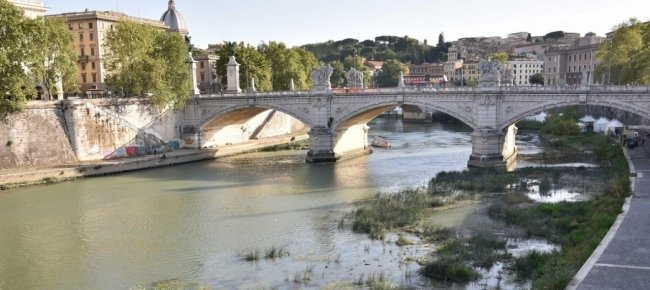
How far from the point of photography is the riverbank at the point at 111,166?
26516 millimetres

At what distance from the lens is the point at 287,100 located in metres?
35.8

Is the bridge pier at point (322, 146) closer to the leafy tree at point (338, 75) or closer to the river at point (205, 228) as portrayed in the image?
the river at point (205, 228)

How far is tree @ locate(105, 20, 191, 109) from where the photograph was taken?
3484cm

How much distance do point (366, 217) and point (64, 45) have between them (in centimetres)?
2280

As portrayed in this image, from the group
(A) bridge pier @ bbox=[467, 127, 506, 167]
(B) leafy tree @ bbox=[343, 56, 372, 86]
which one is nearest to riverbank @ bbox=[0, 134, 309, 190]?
(A) bridge pier @ bbox=[467, 127, 506, 167]

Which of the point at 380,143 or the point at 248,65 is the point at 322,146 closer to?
the point at 380,143

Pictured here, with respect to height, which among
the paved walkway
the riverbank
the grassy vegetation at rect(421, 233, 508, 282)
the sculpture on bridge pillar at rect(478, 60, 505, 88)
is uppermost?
the sculpture on bridge pillar at rect(478, 60, 505, 88)

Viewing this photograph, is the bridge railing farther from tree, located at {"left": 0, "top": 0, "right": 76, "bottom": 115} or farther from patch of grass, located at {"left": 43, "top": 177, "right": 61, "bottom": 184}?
patch of grass, located at {"left": 43, "top": 177, "right": 61, "bottom": 184}

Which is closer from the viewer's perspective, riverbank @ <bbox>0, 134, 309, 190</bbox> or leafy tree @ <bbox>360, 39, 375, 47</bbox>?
riverbank @ <bbox>0, 134, 309, 190</bbox>

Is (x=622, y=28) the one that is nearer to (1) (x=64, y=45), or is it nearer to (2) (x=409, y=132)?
(2) (x=409, y=132)

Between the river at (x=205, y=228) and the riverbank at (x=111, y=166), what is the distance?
2.89ft

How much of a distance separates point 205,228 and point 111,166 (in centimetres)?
1326

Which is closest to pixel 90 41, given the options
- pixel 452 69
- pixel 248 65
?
pixel 248 65

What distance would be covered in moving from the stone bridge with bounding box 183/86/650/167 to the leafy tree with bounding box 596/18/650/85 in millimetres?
8989
